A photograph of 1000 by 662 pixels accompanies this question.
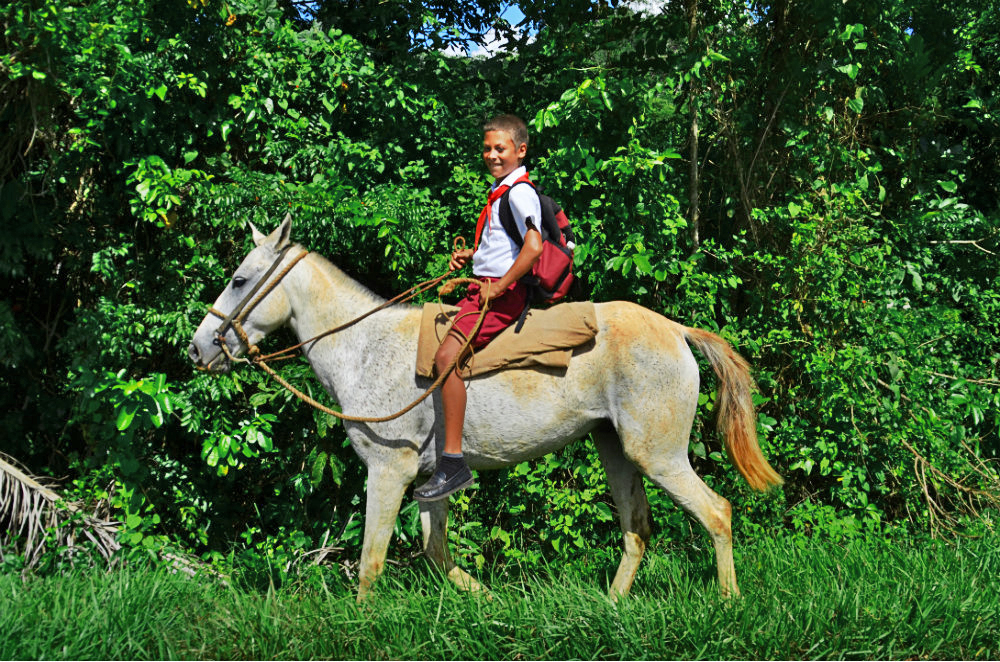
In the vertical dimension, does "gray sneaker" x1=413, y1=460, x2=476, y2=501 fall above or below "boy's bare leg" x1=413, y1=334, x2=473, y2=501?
below

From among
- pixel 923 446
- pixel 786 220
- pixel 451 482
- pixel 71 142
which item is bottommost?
pixel 923 446

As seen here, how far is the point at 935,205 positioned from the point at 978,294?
0.92 metres

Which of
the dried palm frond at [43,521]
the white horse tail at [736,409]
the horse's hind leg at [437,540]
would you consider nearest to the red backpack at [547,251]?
the white horse tail at [736,409]

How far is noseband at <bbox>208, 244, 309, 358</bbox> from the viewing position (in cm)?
430

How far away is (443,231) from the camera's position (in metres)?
5.73

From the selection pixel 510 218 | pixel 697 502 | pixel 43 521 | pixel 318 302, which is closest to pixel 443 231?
pixel 318 302

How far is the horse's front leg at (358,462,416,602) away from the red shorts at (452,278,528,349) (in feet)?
2.79

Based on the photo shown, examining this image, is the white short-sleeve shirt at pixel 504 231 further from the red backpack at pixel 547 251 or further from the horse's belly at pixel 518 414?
the horse's belly at pixel 518 414

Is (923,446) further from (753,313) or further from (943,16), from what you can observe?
(943,16)

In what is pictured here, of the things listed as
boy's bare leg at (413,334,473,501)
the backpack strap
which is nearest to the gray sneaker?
boy's bare leg at (413,334,473,501)

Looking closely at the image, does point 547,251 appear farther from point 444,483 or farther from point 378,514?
point 378,514

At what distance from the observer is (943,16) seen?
6879mm

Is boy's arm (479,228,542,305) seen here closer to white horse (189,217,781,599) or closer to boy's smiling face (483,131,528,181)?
boy's smiling face (483,131,528,181)

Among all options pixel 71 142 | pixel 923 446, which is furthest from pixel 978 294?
pixel 71 142
